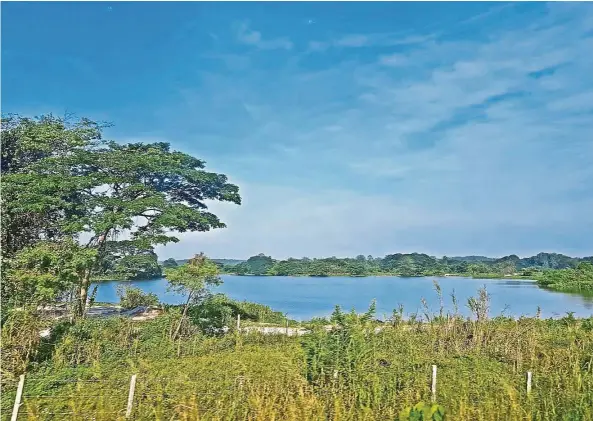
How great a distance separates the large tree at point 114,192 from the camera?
Answer: 1012 centimetres

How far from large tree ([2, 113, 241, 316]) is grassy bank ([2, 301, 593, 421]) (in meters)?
2.63

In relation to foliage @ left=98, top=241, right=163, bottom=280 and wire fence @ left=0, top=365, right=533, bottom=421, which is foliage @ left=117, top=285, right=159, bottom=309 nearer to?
foliage @ left=98, top=241, right=163, bottom=280

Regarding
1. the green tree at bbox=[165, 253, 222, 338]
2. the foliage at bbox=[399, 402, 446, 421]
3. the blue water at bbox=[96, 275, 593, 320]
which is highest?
the green tree at bbox=[165, 253, 222, 338]

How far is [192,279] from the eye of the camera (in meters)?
9.14

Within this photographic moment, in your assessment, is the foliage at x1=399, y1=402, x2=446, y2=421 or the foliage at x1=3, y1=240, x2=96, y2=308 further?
the foliage at x1=3, y1=240, x2=96, y2=308

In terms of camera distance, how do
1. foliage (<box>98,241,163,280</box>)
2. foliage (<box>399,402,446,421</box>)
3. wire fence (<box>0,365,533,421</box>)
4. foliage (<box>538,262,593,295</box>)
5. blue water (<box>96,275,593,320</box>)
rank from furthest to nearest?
foliage (<box>538,262,593,295</box>)
blue water (<box>96,275,593,320</box>)
foliage (<box>98,241,163,280</box>)
wire fence (<box>0,365,533,421</box>)
foliage (<box>399,402,446,421</box>)

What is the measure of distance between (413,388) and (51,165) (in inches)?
374

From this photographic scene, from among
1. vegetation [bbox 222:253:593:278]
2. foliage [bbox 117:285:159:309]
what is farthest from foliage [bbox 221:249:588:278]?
foliage [bbox 117:285:159:309]

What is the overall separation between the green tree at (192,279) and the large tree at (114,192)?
6.75 ft

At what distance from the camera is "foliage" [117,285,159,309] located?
14.6 metres

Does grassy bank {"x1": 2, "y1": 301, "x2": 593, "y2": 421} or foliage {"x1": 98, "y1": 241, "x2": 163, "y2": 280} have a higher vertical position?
foliage {"x1": 98, "y1": 241, "x2": 163, "y2": 280}

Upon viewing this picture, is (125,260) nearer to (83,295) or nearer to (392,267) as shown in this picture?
(83,295)

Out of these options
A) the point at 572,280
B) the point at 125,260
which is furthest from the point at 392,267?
the point at 125,260

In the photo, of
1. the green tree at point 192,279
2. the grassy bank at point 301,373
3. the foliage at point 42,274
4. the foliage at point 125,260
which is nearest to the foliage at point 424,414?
the grassy bank at point 301,373
